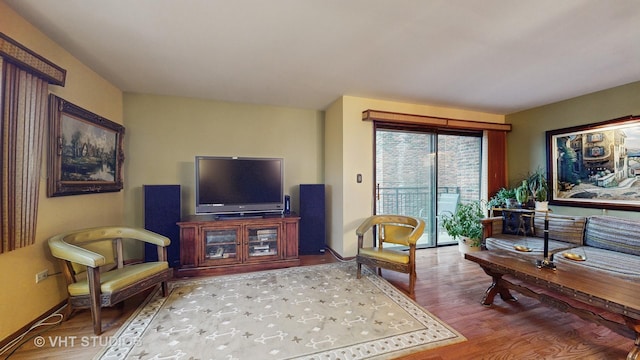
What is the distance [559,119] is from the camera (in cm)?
386

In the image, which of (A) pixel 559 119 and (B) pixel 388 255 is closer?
(B) pixel 388 255

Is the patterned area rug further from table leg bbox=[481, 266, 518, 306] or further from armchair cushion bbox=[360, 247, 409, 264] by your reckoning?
table leg bbox=[481, 266, 518, 306]

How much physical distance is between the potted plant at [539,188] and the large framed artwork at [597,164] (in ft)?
0.40

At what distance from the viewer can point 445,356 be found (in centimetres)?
173

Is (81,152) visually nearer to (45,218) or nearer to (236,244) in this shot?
(45,218)

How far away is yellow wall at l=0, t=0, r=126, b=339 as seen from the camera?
184 centimetres

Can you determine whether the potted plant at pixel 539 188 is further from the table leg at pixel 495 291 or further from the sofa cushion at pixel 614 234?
the table leg at pixel 495 291

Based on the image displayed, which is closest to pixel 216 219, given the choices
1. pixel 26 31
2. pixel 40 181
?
pixel 40 181

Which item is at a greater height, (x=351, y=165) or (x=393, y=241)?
(x=351, y=165)

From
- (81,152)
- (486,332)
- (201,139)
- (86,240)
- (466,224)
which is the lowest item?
(486,332)

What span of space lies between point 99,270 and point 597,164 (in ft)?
19.7

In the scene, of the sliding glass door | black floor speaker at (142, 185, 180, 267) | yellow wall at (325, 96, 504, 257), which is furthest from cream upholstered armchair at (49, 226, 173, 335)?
the sliding glass door

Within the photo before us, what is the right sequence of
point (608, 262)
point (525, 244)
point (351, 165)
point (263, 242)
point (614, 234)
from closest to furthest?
point (608, 262), point (614, 234), point (525, 244), point (263, 242), point (351, 165)

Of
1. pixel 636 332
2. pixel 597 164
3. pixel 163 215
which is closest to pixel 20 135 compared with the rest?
pixel 163 215
